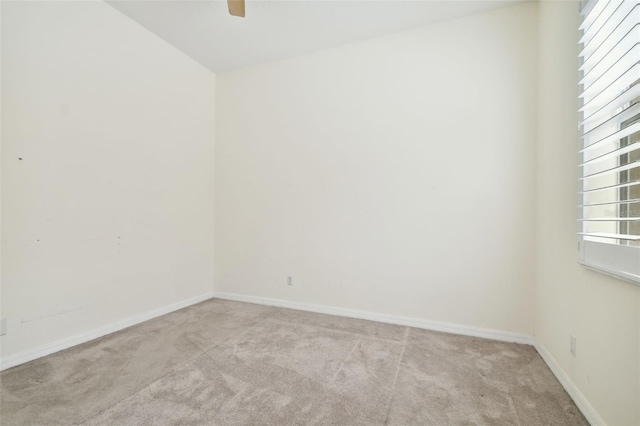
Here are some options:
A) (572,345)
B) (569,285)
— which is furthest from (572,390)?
(569,285)

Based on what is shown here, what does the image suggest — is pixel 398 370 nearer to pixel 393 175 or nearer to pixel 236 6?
pixel 393 175

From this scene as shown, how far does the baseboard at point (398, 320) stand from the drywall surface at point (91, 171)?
877 mm

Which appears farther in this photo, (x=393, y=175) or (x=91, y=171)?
(x=393, y=175)

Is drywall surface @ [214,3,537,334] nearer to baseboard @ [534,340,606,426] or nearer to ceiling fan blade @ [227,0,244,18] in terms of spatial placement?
baseboard @ [534,340,606,426]

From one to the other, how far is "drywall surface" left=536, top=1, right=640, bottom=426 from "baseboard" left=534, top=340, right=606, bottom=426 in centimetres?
3

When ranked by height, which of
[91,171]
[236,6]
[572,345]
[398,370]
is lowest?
[398,370]

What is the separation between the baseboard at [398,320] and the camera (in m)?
2.54

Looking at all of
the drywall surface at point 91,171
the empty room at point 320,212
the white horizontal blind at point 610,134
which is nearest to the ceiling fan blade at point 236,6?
the empty room at point 320,212

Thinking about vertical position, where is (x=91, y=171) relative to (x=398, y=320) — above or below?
above

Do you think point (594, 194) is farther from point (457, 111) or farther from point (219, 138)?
point (219, 138)

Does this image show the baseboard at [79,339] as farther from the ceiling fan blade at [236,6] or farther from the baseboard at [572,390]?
the baseboard at [572,390]

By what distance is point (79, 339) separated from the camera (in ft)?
8.02

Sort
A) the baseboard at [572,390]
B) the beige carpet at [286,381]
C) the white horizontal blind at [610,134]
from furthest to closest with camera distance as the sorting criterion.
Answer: the beige carpet at [286,381], the baseboard at [572,390], the white horizontal blind at [610,134]

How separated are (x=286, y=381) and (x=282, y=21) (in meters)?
3.15
